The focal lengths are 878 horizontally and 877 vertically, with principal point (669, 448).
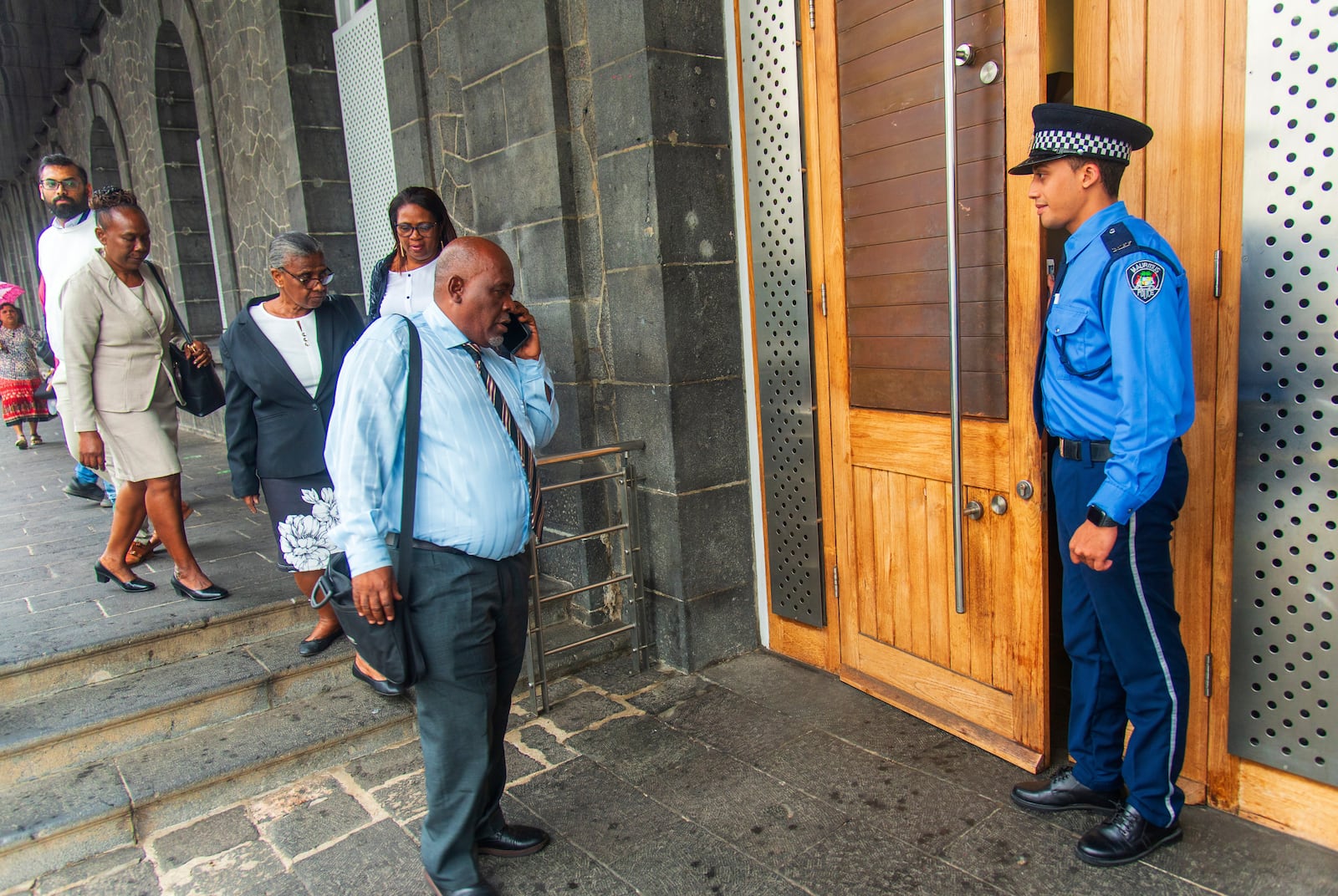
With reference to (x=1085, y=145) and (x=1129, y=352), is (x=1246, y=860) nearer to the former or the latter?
(x=1129, y=352)

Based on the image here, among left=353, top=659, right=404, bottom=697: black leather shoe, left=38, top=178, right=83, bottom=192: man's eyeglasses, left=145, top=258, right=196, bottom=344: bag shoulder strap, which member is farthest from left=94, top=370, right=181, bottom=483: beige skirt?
left=38, top=178, right=83, bottom=192: man's eyeglasses

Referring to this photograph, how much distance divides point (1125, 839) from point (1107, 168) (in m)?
1.85

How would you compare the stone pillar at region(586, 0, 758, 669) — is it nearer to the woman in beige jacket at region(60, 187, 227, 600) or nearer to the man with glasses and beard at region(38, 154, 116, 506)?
the woman in beige jacket at region(60, 187, 227, 600)

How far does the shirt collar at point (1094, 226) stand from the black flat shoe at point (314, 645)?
3.35 m

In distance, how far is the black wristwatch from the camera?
2.23m

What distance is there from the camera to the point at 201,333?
1019 centimetres

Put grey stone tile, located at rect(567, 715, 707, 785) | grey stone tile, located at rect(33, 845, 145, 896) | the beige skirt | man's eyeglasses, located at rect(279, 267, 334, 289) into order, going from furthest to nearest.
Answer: the beige skirt < man's eyeglasses, located at rect(279, 267, 334, 289) < grey stone tile, located at rect(567, 715, 707, 785) < grey stone tile, located at rect(33, 845, 145, 896)

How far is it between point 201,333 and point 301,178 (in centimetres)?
491

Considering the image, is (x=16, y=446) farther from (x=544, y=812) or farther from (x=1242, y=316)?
(x=1242, y=316)

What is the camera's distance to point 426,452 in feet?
7.53

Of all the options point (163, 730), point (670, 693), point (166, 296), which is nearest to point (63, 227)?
point (166, 296)

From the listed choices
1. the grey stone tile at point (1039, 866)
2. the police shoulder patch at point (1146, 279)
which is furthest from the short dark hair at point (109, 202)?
the grey stone tile at point (1039, 866)

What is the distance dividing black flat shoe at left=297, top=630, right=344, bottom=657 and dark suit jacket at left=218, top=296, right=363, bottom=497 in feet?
2.60

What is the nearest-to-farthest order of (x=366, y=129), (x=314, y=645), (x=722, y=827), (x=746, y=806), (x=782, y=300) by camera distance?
(x=722, y=827) < (x=746, y=806) < (x=782, y=300) < (x=314, y=645) < (x=366, y=129)
